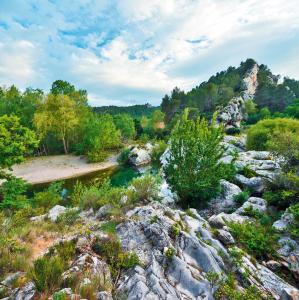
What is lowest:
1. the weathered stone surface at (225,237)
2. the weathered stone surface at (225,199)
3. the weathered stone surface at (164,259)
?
the weathered stone surface at (225,199)

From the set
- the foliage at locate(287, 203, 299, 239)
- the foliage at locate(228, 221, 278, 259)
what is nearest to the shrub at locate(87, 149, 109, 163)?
the foliage at locate(228, 221, 278, 259)

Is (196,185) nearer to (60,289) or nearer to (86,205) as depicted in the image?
(86,205)

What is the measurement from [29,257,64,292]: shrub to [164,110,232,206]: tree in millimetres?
8278

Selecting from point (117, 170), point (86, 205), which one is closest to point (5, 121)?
point (86, 205)

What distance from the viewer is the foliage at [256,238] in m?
7.97

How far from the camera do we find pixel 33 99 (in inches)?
1687

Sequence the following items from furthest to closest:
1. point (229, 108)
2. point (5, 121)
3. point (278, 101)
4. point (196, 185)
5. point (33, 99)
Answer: point (278, 101), point (229, 108), point (33, 99), point (5, 121), point (196, 185)

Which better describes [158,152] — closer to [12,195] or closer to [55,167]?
[55,167]

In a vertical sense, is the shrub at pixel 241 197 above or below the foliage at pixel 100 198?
below

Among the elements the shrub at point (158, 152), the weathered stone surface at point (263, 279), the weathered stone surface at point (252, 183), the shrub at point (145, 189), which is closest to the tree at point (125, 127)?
the shrub at point (158, 152)

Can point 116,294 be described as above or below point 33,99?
below

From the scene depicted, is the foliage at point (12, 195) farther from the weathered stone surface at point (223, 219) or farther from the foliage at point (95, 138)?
the foliage at point (95, 138)

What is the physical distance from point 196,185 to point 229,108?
156 ft

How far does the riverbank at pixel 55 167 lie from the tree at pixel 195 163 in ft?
69.4
